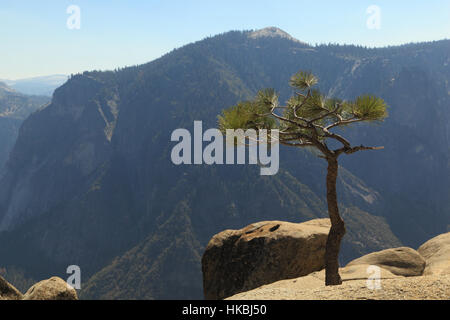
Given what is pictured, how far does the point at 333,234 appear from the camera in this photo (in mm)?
16984

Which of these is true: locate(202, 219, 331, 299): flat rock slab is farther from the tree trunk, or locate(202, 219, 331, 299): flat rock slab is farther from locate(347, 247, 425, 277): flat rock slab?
the tree trunk

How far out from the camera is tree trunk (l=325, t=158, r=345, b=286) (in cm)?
1639

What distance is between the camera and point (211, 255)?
2441cm

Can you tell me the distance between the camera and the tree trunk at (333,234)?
16391 millimetres

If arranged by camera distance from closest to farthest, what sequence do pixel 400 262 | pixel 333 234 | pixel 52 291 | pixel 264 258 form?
pixel 52 291 → pixel 333 234 → pixel 400 262 → pixel 264 258

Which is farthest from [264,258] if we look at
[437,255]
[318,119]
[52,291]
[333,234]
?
[437,255]

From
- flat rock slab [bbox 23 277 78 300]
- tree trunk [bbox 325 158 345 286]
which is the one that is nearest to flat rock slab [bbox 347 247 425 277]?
tree trunk [bbox 325 158 345 286]

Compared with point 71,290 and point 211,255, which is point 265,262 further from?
point 71,290

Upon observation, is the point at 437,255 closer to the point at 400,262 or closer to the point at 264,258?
the point at 400,262

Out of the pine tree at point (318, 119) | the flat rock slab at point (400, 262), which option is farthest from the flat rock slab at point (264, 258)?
the pine tree at point (318, 119)

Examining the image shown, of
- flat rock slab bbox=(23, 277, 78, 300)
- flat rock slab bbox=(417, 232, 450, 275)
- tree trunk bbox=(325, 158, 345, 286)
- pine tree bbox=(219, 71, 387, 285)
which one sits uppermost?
pine tree bbox=(219, 71, 387, 285)

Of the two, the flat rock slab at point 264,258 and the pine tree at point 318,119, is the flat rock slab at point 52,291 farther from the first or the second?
the pine tree at point 318,119

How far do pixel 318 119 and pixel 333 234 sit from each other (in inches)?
198
